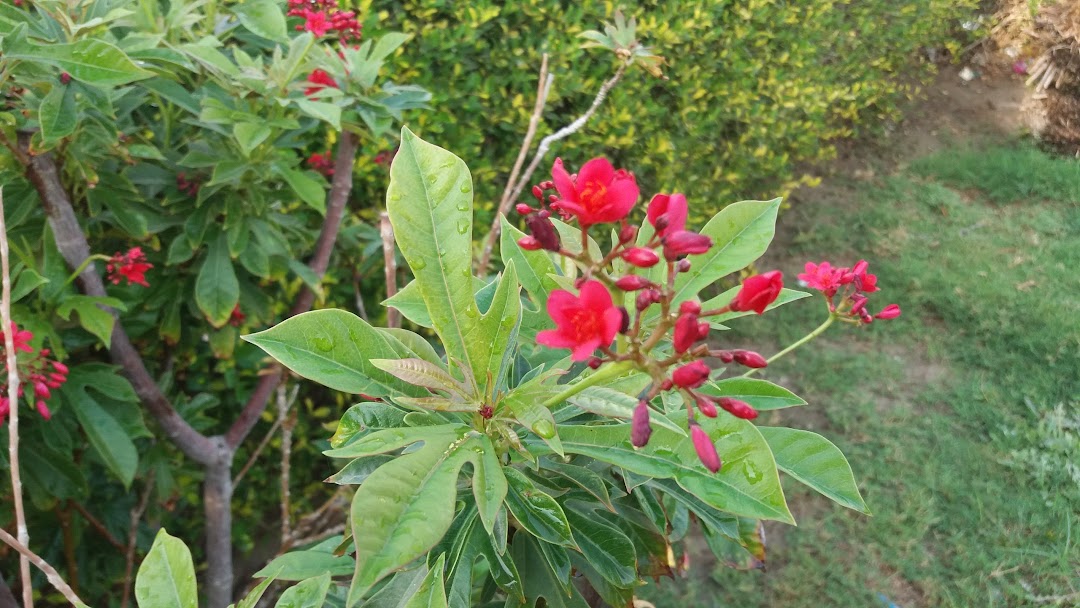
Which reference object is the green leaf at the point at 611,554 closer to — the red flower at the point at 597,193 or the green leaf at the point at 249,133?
the red flower at the point at 597,193

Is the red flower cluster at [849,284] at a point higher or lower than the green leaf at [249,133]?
higher

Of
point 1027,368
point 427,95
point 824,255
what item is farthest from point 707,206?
Result: point 427,95

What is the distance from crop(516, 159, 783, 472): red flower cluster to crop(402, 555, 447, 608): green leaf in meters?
0.26

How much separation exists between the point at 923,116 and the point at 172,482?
6826 mm

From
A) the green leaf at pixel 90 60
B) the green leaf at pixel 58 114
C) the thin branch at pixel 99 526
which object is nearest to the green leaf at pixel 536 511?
the green leaf at pixel 90 60

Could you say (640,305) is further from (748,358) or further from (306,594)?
(306,594)

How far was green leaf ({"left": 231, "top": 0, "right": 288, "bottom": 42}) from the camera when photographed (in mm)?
1576

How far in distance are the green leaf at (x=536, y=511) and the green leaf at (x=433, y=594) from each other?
105 mm

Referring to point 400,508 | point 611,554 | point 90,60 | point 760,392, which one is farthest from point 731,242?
point 90,60

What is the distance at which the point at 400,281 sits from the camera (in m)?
2.56

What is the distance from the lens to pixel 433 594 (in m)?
0.73

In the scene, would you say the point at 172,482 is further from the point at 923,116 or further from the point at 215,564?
the point at 923,116

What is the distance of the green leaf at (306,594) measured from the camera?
2.69 feet

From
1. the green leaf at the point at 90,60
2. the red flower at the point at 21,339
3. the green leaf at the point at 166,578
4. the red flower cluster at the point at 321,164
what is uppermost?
the green leaf at the point at 90,60
